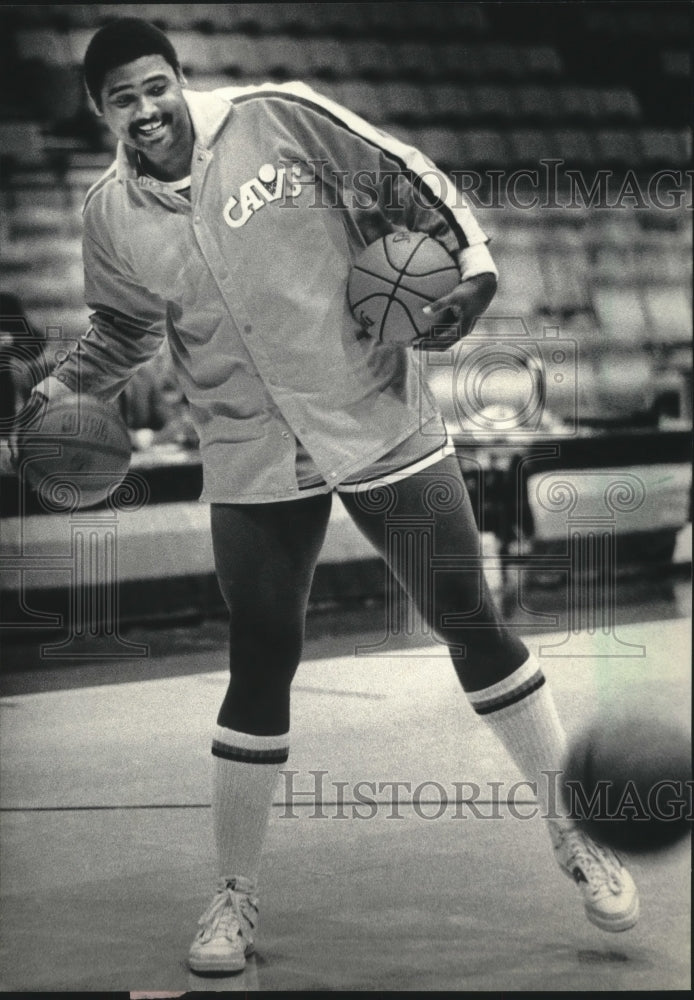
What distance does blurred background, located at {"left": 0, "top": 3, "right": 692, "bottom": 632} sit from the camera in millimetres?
2568

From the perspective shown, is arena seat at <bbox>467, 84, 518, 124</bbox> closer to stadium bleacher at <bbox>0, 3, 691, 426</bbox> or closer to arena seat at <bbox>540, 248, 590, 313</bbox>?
stadium bleacher at <bbox>0, 3, 691, 426</bbox>

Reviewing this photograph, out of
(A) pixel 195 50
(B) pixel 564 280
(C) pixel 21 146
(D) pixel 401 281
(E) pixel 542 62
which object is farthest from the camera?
(B) pixel 564 280

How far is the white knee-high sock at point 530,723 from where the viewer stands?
226 centimetres

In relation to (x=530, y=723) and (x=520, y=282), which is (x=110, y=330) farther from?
(x=530, y=723)

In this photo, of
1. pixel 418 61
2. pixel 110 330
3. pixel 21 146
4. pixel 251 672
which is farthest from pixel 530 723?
pixel 21 146

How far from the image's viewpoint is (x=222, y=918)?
2229 mm

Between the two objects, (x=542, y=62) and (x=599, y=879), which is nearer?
(x=599, y=879)

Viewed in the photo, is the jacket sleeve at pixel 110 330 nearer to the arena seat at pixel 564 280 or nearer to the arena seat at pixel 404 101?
the arena seat at pixel 404 101

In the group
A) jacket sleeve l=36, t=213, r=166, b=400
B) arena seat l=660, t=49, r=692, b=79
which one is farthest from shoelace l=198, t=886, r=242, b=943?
arena seat l=660, t=49, r=692, b=79

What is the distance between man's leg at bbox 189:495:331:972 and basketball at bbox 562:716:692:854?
58 centimetres

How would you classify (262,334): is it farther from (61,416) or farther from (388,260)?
(61,416)

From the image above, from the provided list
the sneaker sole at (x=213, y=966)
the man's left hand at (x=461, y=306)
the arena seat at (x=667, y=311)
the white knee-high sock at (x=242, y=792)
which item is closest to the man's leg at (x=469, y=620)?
the man's left hand at (x=461, y=306)

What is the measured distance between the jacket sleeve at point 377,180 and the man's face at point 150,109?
193 mm

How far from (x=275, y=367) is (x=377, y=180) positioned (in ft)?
1.26
